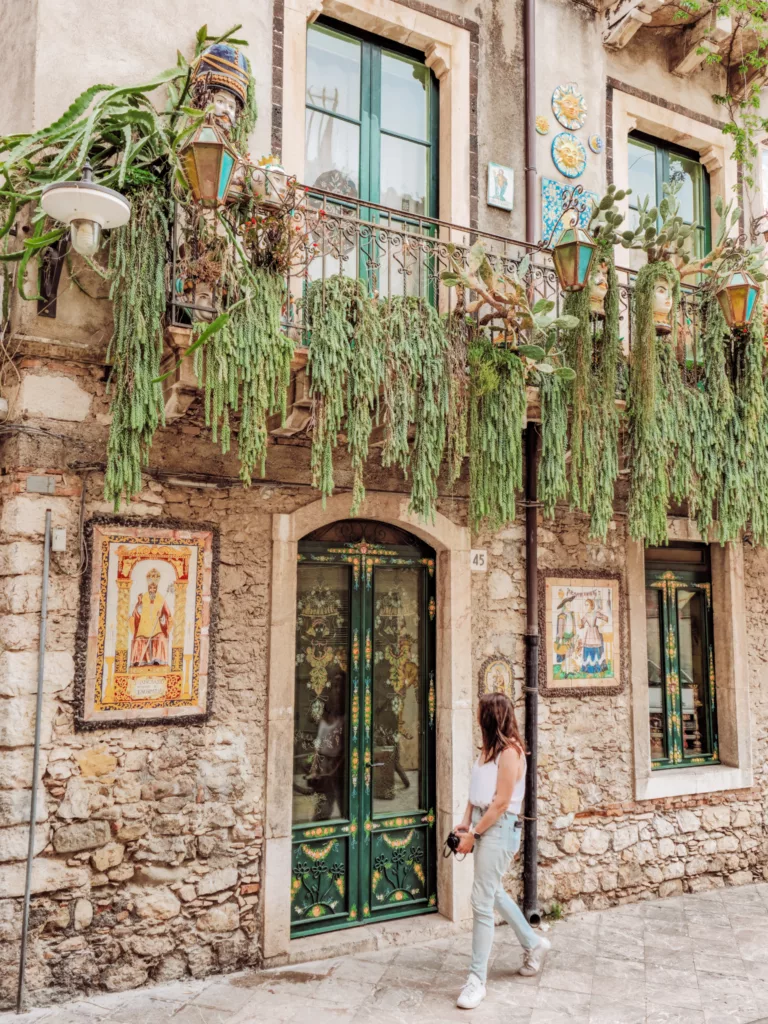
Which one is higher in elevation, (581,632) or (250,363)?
(250,363)

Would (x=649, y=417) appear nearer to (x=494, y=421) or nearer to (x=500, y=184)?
(x=494, y=421)

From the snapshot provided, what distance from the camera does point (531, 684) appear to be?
6.16m

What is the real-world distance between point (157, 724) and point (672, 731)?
A: 4558mm

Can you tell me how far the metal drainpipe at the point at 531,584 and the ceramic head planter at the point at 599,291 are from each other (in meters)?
1.00

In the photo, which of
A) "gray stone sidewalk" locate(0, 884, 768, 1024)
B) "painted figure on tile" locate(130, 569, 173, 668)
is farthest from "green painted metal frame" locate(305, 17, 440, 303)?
"gray stone sidewalk" locate(0, 884, 768, 1024)

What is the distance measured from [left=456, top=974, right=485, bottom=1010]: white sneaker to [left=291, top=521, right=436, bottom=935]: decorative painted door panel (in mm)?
1222

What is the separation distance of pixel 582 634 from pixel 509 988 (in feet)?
8.69

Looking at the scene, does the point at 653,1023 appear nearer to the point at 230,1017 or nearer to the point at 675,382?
the point at 230,1017

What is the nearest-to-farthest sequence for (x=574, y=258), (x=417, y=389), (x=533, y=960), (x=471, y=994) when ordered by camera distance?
(x=471, y=994) → (x=533, y=960) → (x=417, y=389) → (x=574, y=258)

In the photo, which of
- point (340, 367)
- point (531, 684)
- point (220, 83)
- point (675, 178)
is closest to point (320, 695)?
point (531, 684)

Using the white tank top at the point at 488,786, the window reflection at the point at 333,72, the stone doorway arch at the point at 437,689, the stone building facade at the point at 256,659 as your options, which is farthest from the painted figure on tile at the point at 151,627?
the window reflection at the point at 333,72

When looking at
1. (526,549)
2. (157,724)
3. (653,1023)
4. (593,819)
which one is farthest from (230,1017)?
(526,549)

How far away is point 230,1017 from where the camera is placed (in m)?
4.37

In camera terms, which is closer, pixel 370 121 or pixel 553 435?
pixel 553 435
